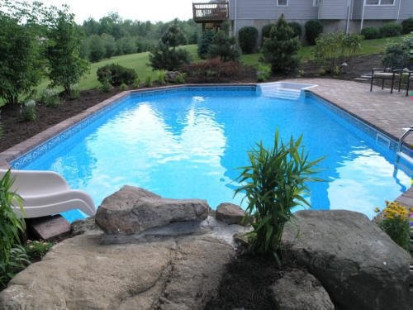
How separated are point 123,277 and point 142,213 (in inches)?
27.0

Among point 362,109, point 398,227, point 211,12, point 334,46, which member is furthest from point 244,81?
point 398,227

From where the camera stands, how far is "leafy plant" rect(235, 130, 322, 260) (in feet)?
7.54

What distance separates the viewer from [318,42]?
15336mm

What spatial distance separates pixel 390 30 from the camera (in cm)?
2147

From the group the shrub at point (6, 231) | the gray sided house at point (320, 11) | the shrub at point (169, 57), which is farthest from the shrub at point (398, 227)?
the gray sided house at point (320, 11)

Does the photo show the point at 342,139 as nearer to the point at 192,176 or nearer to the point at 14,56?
the point at 192,176

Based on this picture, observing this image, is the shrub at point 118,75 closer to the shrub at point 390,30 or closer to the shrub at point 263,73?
the shrub at point 263,73

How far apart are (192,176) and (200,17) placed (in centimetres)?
1770

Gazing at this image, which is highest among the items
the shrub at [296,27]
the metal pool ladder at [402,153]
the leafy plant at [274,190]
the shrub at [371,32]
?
the shrub at [296,27]

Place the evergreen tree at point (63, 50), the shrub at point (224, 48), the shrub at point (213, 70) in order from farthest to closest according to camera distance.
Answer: the shrub at point (224, 48) → the shrub at point (213, 70) → the evergreen tree at point (63, 50)

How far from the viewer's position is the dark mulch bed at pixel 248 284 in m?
2.10

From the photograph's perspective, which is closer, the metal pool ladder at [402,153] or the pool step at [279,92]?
the metal pool ladder at [402,153]

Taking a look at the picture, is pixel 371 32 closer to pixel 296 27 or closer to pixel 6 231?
pixel 296 27

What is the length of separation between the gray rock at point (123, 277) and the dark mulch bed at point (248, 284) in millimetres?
61
